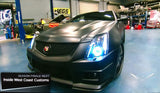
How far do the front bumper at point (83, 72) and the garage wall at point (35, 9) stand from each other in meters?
8.31

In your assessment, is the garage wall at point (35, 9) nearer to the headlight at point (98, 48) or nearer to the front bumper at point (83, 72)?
the front bumper at point (83, 72)

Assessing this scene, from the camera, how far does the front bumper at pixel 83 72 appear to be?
97cm

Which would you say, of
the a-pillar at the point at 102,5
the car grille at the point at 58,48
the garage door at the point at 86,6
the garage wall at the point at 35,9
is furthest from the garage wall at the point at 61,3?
the car grille at the point at 58,48

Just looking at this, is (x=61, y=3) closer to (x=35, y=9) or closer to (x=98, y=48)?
(x=35, y=9)

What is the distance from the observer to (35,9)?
8.55m

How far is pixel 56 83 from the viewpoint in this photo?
108 centimetres

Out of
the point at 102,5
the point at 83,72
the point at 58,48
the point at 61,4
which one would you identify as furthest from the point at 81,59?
the point at 102,5

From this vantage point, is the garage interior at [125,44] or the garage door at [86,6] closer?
the garage interior at [125,44]

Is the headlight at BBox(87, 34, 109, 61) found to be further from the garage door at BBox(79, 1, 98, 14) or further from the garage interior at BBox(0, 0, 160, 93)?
the garage door at BBox(79, 1, 98, 14)

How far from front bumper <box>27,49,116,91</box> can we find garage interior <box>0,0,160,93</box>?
102 mm

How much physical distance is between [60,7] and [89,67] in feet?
31.9

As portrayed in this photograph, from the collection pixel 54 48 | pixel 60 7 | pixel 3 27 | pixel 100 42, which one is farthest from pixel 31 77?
pixel 60 7

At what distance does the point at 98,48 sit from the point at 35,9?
8.86 m

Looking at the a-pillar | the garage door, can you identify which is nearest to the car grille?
the garage door
